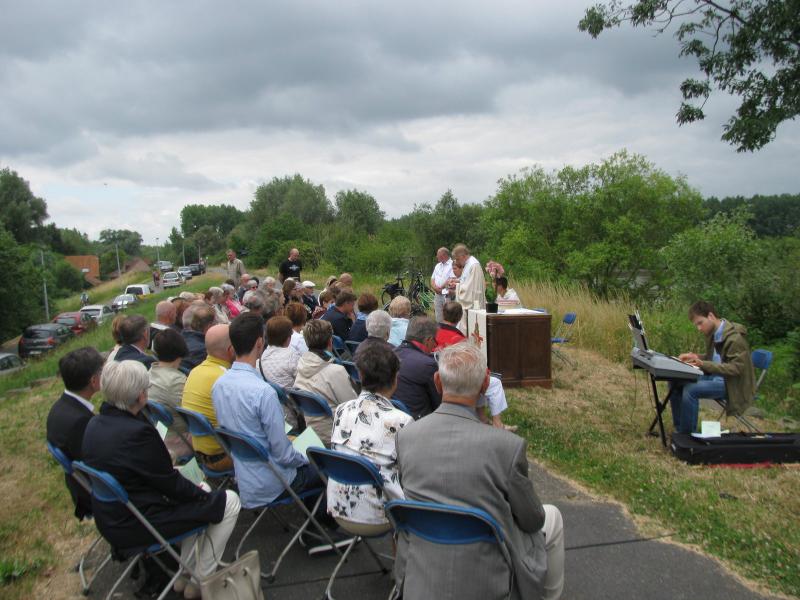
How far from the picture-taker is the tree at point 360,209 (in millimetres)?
46438

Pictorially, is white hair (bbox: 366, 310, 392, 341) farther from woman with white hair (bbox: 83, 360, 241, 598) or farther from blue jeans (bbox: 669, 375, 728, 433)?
blue jeans (bbox: 669, 375, 728, 433)

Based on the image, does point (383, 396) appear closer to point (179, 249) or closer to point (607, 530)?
point (607, 530)

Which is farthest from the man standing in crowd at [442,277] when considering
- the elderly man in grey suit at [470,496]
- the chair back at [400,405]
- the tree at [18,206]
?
the tree at [18,206]

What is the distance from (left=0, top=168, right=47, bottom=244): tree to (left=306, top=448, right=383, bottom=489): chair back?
68.6m

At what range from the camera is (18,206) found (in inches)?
2355

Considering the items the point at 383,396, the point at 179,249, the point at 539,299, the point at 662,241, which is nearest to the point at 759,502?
the point at 383,396

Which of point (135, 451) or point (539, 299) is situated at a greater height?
point (135, 451)

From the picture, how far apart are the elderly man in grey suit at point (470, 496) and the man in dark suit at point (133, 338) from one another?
9.93ft

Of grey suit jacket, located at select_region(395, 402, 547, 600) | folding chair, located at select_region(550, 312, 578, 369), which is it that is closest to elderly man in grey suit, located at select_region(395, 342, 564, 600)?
grey suit jacket, located at select_region(395, 402, 547, 600)

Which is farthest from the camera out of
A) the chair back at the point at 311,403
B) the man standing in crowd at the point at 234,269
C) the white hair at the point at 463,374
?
the man standing in crowd at the point at 234,269

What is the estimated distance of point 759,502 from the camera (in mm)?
3938

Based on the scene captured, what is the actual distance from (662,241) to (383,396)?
19510mm

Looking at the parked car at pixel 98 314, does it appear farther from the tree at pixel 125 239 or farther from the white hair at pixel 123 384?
the tree at pixel 125 239

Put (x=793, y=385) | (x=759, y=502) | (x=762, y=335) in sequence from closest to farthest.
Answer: (x=759, y=502) → (x=793, y=385) → (x=762, y=335)
